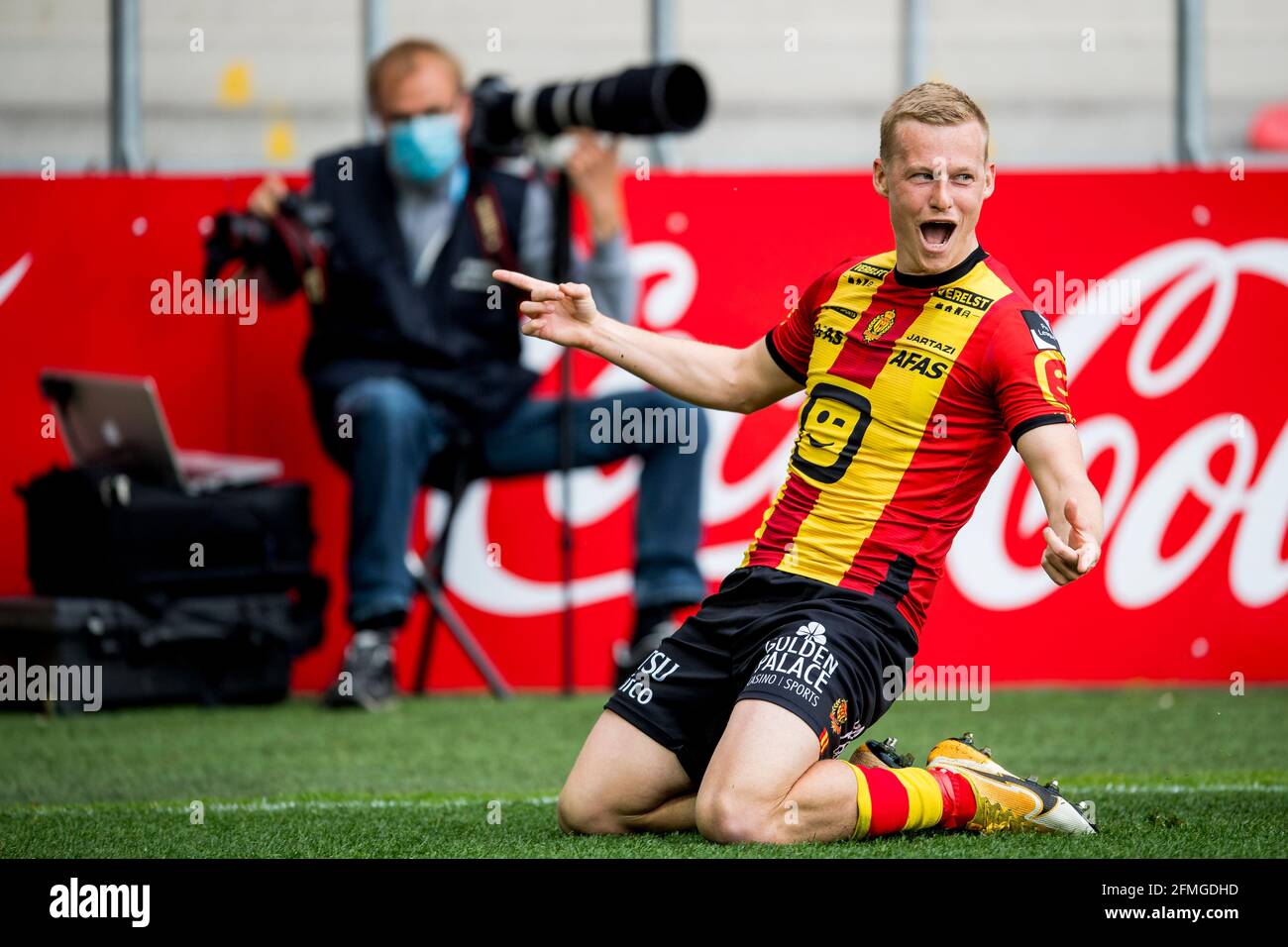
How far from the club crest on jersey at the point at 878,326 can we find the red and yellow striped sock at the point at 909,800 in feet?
2.69

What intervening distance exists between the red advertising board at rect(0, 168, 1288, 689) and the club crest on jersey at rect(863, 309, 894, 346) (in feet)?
8.66

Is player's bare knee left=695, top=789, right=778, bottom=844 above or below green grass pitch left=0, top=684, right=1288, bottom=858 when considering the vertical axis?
above

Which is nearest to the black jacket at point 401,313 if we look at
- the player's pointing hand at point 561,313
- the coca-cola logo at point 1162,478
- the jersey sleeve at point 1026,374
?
the coca-cola logo at point 1162,478

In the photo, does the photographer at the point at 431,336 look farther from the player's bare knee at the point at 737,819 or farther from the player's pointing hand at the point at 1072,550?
the player's pointing hand at the point at 1072,550

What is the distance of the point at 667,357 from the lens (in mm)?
3965

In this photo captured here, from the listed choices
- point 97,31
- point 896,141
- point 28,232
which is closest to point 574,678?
point 28,232

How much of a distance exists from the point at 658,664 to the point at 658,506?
230 centimetres

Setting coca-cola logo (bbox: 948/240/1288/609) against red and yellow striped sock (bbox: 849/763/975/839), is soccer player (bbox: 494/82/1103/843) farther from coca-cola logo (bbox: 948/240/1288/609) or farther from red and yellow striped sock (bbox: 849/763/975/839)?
coca-cola logo (bbox: 948/240/1288/609)

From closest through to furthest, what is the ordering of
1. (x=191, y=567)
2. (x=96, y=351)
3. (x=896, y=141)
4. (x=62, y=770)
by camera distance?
1. (x=896, y=141)
2. (x=62, y=770)
3. (x=191, y=567)
4. (x=96, y=351)

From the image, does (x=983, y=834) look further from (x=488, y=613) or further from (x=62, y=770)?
(x=488, y=613)

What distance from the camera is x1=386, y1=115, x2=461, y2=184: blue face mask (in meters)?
6.25

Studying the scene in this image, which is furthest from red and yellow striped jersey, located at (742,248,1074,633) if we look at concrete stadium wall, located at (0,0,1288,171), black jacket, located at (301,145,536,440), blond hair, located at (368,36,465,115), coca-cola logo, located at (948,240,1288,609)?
concrete stadium wall, located at (0,0,1288,171)

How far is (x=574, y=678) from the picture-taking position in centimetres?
650

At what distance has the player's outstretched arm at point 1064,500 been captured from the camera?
3107 mm
